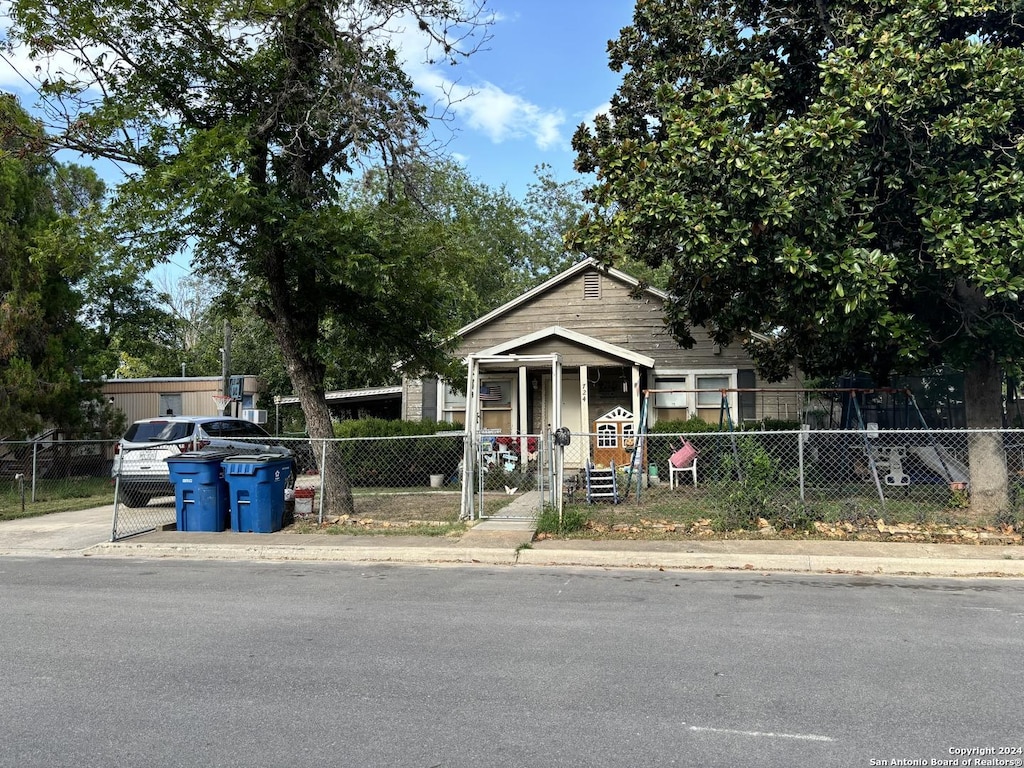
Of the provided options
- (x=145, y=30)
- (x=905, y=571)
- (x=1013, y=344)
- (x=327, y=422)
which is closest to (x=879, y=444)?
(x=1013, y=344)

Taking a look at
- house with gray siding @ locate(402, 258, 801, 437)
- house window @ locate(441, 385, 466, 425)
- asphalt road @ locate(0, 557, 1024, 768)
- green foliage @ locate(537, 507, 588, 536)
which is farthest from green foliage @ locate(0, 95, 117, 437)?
green foliage @ locate(537, 507, 588, 536)

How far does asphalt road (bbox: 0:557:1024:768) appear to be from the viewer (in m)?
3.82

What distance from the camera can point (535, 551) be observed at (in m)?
9.02

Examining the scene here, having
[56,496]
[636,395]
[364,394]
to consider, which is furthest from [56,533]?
[636,395]

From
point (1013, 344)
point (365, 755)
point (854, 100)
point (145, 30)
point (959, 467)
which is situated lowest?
point (365, 755)

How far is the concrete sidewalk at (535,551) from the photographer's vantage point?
826 cm

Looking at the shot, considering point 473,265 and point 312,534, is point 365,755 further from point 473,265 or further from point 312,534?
point 473,265

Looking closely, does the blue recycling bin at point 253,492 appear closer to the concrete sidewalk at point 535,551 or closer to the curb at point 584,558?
the concrete sidewalk at point 535,551

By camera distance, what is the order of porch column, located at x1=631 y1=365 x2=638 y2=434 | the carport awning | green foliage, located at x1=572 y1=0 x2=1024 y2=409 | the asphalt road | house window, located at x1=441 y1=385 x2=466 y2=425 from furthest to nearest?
1. the carport awning
2. house window, located at x1=441 y1=385 x2=466 y2=425
3. porch column, located at x1=631 y1=365 x2=638 y2=434
4. green foliage, located at x1=572 y1=0 x2=1024 y2=409
5. the asphalt road

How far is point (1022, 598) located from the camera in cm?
696

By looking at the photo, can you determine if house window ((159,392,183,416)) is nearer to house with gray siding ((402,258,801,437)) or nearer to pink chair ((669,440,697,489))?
house with gray siding ((402,258,801,437))

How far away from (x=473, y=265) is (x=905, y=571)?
25.6 feet

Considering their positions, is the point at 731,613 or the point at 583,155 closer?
the point at 731,613

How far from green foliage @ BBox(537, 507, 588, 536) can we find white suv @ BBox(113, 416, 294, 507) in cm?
501
